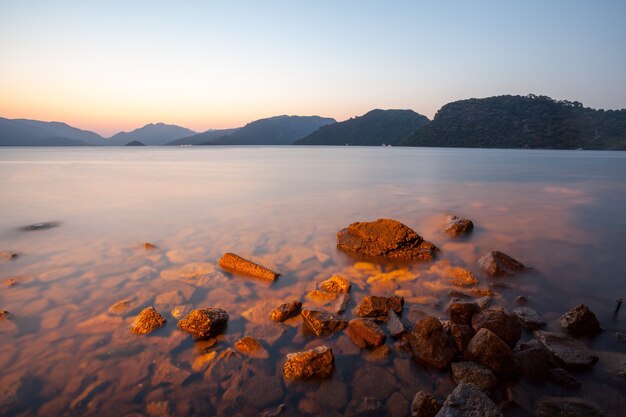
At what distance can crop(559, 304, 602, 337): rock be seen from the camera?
484 cm

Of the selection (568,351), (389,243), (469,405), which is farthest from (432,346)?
(389,243)

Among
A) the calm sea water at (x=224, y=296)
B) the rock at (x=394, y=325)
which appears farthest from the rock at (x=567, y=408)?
the rock at (x=394, y=325)

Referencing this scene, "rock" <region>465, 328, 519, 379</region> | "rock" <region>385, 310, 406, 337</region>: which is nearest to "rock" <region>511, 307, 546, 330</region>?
"rock" <region>465, 328, 519, 379</region>

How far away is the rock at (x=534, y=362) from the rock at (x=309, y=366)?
2.31 metres

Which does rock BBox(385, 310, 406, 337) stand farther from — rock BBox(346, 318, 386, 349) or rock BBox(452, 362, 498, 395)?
rock BBox(452, 362, 498, 395)

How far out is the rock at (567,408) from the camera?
3227mm

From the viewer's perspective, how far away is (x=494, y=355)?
3922 mm

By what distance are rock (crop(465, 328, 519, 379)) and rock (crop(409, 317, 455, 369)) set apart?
32 centimetres

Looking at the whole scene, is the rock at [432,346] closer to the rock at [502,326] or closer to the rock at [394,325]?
the rock at [394,325]

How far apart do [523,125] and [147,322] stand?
175681mm

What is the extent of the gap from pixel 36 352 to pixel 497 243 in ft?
36.1

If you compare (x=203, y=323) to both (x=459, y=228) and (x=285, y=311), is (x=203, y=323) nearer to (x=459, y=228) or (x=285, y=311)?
(x=285, y=311)

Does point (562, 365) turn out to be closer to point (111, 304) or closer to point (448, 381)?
point (448, 381)

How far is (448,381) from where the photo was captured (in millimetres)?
3939
